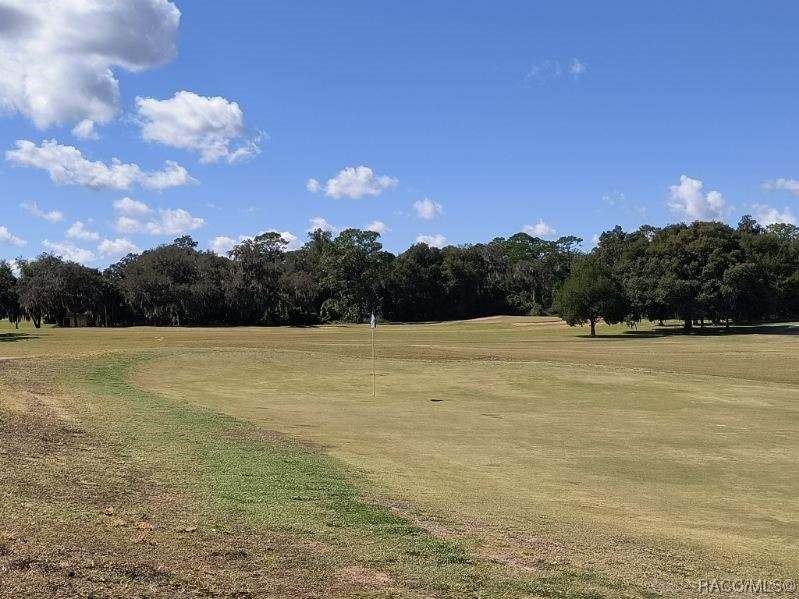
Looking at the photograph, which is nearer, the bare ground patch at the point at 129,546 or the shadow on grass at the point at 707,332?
the bare ground patch at the point at 129,546

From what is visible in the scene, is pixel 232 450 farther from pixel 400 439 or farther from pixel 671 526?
pixel 671 526

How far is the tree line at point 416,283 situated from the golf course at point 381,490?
60.7 meters

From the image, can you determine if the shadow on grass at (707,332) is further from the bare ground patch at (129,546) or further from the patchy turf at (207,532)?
the bare ground patch at (129,546)

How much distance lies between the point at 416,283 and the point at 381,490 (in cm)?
13095

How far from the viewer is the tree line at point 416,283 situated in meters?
88.3

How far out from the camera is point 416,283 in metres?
142

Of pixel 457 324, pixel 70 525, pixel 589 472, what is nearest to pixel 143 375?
pixel 589 472

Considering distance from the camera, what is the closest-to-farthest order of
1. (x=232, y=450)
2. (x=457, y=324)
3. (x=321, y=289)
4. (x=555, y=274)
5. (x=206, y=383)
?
(x=232, y=450)
(x=206, y=383)
(x=457, y=324)
(x=321, y=289)
(x=555, y=274)

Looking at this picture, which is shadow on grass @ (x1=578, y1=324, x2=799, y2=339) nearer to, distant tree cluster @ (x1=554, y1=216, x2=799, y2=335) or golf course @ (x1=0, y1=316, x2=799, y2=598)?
distant tree cluster @ (x1=554, y1=216, x2=799, y2=335)

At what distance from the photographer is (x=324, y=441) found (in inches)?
694

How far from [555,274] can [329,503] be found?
146812 millimetres

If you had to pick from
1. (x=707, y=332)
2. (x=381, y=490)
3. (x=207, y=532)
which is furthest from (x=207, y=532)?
(x=707, y=332)

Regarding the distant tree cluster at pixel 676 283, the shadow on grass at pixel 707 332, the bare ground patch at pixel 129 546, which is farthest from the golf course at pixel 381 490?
the shadow on grass at pixel 707 332

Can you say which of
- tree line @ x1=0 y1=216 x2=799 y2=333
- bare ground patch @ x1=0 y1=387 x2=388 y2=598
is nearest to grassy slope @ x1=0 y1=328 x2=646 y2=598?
bare ground patch @ x1=0 y1=387 x2=388 y2=598
